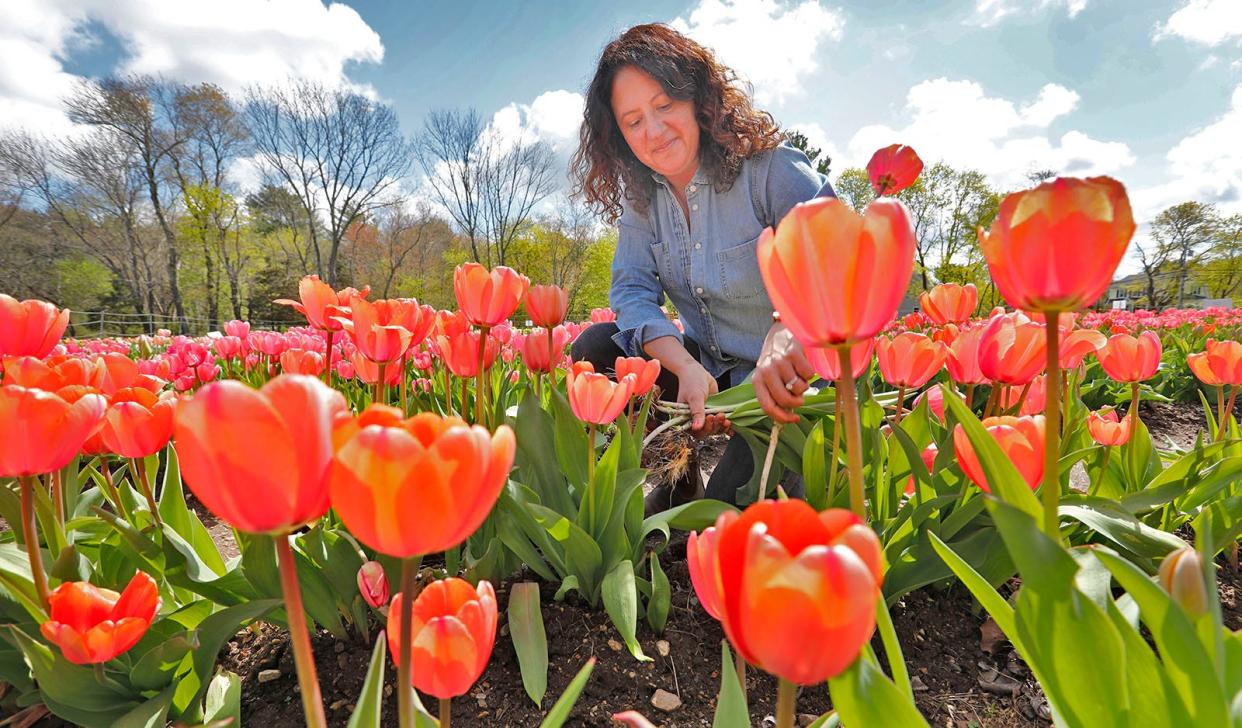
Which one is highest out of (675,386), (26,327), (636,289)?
(636,289)

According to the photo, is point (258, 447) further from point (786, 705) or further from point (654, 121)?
point (654, 121)

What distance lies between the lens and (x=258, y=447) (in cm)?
39

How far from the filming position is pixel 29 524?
81 cm

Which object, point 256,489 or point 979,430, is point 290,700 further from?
point 979,430

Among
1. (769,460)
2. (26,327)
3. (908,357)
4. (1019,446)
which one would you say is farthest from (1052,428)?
(26,327)

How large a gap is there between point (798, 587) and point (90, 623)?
0.95m

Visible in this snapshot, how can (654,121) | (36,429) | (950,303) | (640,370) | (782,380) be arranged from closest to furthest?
(36,429) → (782,380) → (640,370) → (950,303) → (654,121)

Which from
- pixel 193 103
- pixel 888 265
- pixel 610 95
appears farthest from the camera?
pixel 193 103

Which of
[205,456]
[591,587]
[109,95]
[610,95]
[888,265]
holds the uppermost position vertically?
[109,95]

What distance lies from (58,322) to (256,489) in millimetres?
1352

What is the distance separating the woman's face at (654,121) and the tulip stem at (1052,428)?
200 cm

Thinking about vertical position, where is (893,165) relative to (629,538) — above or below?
above

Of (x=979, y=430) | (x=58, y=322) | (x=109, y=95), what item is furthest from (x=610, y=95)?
(x=109, y=95)

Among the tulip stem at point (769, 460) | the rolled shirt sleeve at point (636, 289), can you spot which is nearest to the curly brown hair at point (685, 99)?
the rolled shirt sleeve at point (636, 289)
